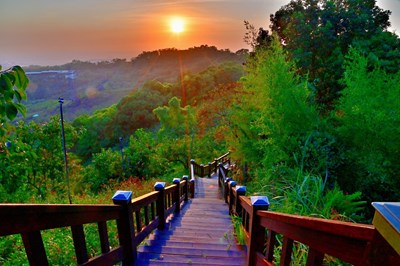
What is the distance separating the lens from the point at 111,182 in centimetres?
1288

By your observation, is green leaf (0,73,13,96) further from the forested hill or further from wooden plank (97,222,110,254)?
the forested hill

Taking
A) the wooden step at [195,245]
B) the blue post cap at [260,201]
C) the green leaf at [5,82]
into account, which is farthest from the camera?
the wooden step at [195,245]

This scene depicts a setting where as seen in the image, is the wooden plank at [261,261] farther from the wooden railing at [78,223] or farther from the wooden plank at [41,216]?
the wooden plank at [41,216]

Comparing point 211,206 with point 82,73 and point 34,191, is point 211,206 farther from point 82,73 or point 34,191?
point 82,73

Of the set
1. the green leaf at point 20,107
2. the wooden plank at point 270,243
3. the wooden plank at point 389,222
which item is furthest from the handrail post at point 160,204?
the wooden plank at point 389,222

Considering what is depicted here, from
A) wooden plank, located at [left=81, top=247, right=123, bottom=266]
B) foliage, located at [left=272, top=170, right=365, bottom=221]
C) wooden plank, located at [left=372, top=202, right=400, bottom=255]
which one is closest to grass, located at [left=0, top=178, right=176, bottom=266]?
wooden plank, located at [left=81, top=247, right=123, bottom=266]

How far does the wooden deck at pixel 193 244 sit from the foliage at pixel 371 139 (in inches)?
96.6

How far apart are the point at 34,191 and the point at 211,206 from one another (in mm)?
7770

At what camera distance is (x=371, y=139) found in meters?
4.72

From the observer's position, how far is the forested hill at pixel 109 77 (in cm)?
6125

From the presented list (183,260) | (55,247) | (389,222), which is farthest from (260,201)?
(55,247)

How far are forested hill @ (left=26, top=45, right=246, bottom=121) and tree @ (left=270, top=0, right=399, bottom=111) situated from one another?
4590cm

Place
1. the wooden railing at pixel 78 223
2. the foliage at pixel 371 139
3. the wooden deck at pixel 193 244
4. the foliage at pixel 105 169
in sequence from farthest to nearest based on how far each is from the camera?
the foliage at pixel 105 169 < the foliage at pixel 371 139 < the wooden deck at pixel 193 244 < the wooden railing at pixel 78 223

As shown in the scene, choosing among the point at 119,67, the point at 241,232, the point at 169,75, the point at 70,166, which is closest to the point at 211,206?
the point at 241,232
